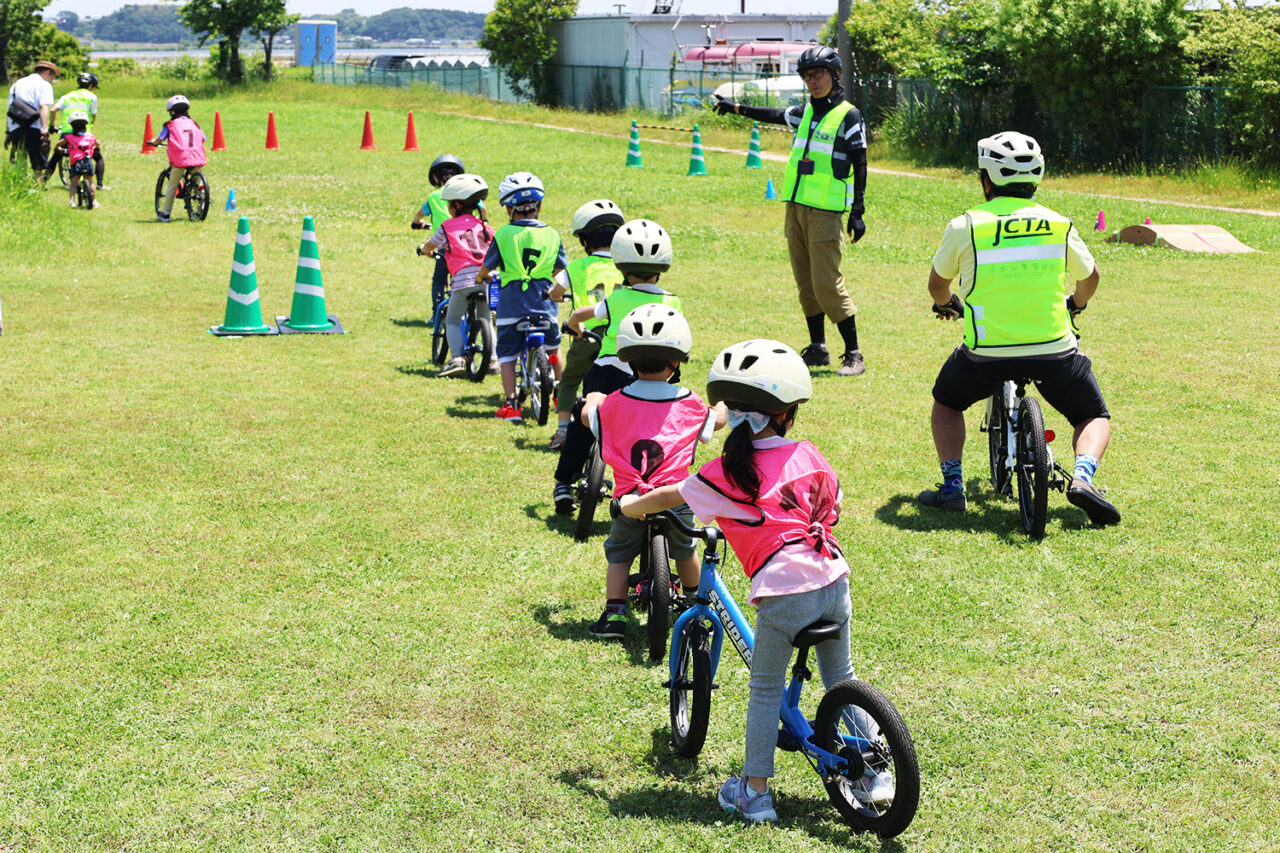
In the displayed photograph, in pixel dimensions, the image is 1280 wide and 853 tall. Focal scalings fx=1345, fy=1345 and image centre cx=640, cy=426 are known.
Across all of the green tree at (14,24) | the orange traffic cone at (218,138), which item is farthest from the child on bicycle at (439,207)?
the green tree at (14,24)

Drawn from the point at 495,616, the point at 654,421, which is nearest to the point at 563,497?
the point at 495,616

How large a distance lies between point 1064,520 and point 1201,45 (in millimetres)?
22088

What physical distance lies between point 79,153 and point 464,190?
1359cm

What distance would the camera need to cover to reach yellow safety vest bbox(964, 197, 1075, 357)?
740cm

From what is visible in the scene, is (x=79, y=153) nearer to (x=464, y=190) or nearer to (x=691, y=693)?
(x=464, y=190)

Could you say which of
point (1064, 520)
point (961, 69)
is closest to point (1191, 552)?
point (1064, 520)

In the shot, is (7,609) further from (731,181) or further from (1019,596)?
(731,181)

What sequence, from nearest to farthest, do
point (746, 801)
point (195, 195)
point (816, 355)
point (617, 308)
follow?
point (746, 801), point (617, 308), point (816, 355), point (195, 195)

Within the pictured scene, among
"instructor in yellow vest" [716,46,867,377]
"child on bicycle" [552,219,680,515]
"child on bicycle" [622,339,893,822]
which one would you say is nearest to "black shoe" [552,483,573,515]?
"child on bicycle" [552,219,680,515]

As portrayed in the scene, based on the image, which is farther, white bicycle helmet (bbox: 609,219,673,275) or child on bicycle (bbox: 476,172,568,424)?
child on bicycle (bbox: 476,172,568,424)

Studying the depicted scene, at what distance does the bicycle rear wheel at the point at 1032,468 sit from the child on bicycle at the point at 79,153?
715 inches

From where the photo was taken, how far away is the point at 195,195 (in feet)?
70.3

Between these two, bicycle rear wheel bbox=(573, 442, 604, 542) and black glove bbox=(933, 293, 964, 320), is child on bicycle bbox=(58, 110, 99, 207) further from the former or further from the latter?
black glove bbox=(933, 293, 964, 320)

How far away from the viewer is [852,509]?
8094mm
